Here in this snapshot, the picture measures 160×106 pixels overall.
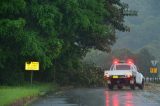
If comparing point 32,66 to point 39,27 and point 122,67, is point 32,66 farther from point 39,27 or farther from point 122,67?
point 122,67

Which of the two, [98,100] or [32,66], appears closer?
[98,100]

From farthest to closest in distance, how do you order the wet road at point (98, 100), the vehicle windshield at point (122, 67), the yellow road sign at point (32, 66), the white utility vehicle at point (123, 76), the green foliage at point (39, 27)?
the vehicle windshield at point (122, 67) < the white utility vehicle at point (123, 76) < the yellow road sign at point (32, 66) < the green foliage at point (39, 27) < the wet road at point (98, 100)

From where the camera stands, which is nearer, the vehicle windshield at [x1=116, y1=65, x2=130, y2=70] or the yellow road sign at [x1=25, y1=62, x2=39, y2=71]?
the yellow road sign at [x1=25, y1=62, x2=39, y2=71]

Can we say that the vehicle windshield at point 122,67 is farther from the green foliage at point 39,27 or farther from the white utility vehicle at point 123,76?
the green foliage at point 39,27

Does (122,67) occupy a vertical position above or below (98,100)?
above

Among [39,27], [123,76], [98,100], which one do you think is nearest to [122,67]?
[123,76]

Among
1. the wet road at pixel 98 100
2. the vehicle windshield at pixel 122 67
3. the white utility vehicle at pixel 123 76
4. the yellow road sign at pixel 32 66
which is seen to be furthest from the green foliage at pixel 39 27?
the wet road at pixel 98 100

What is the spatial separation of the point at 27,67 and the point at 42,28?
2.86 metres

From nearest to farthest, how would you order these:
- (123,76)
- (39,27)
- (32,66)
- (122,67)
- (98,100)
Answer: (98,100) < (39,27) < (32,66) < (123,76) < (122,67)

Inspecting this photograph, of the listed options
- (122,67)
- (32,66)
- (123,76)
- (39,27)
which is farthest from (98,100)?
(122,67)

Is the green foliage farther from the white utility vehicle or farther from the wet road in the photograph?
the wet road

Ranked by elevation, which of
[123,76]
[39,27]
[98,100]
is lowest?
[98,100]

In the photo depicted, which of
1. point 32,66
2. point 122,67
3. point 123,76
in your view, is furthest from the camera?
point 122,67

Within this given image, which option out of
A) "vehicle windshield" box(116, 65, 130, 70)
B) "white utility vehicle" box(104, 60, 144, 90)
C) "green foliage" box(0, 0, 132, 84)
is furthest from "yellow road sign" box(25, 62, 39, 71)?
"vehicle windshield" box(116, 65, 130, 70)
